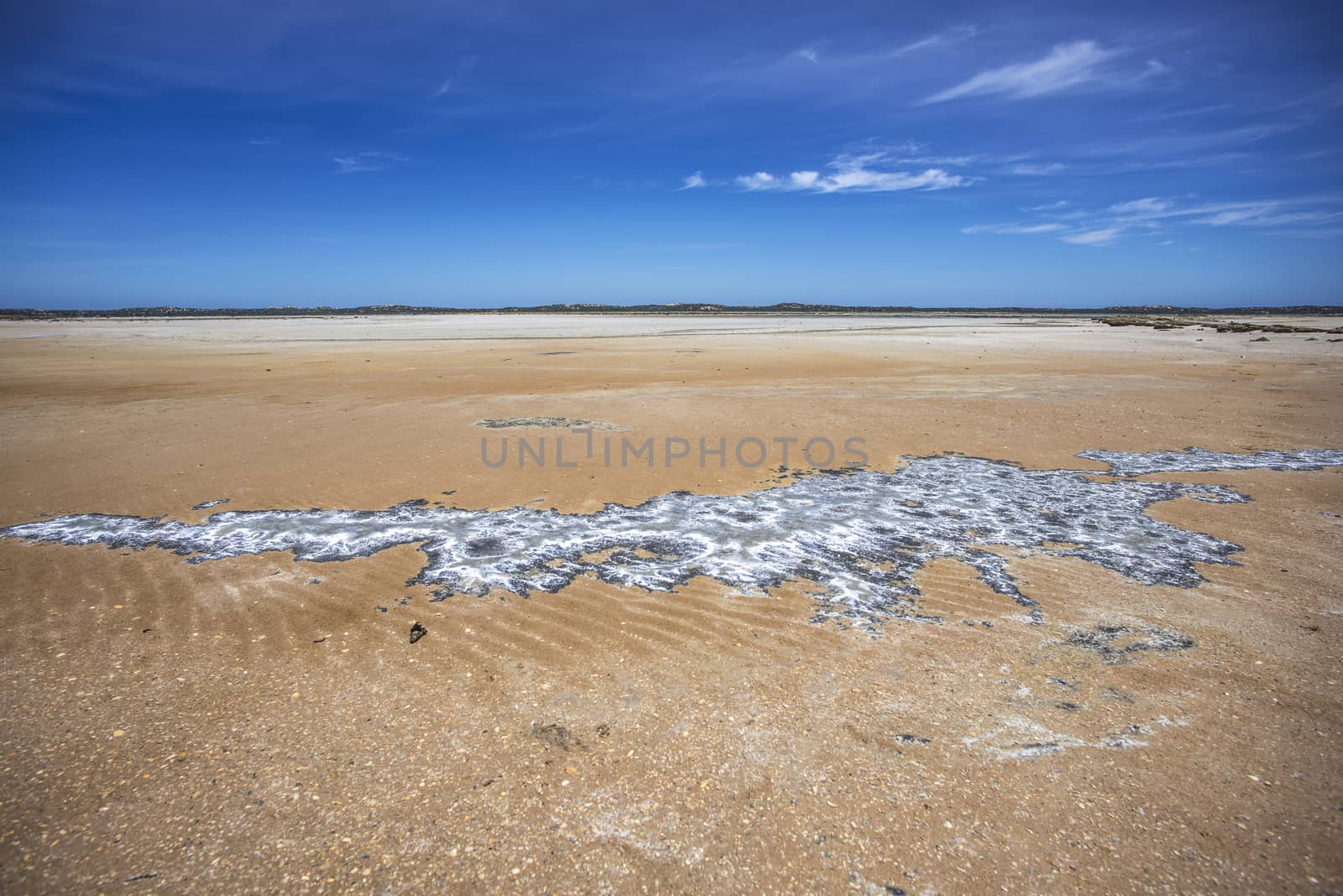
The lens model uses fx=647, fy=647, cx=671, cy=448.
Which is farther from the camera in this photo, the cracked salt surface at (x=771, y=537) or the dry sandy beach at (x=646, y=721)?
the cracked salt surface at (x=771, y=537)

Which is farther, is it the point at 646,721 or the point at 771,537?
the point at 771,537

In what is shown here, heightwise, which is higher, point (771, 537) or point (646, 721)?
point (771, 537)

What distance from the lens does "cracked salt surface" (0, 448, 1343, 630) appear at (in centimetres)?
520

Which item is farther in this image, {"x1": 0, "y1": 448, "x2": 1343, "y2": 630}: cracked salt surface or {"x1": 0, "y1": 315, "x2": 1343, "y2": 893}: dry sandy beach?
{"x1": 0, "y1": 448, "x2": 1343, "y2": 630}: cracked salt surface

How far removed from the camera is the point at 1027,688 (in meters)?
3.74

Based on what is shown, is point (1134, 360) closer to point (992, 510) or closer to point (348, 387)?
point (992, 510)

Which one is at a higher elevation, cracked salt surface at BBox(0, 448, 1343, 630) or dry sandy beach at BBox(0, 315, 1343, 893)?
cracked salt surface at BBox(0, 448, 1343, 630)

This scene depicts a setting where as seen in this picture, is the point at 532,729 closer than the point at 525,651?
Yes

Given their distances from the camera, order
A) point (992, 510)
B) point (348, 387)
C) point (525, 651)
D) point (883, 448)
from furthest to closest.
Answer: point (348, 387), point (883, 448), point (992, 510), point (525, 651)

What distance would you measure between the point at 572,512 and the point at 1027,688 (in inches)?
175

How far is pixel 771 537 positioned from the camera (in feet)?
20.0

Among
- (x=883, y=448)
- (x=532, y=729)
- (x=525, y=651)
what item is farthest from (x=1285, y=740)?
(x=883, y=448)

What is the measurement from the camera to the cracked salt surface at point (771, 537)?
5203mm

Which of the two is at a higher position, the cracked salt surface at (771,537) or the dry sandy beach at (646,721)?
the cracked salt surface at (771,537)
